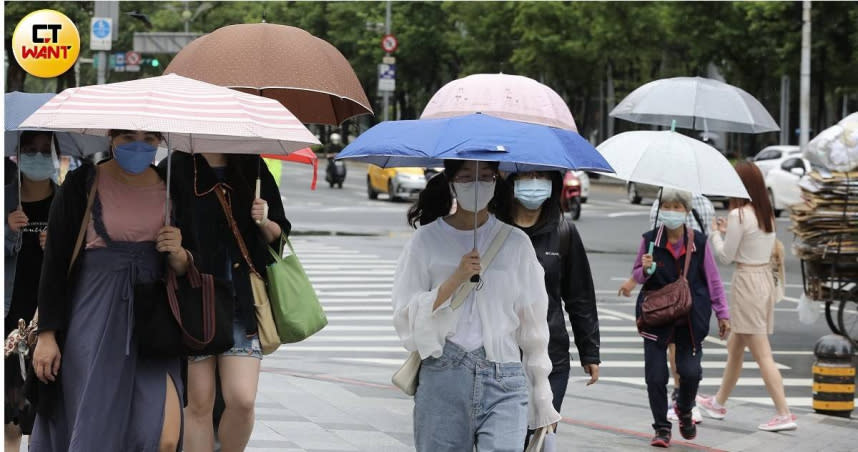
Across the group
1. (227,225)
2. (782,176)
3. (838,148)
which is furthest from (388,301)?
(782,176)

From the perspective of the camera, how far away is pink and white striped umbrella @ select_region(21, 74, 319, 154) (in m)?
4.75

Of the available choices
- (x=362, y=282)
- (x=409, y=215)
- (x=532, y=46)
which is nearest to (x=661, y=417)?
(x=409, y=215)

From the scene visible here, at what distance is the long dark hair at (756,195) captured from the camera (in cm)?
916

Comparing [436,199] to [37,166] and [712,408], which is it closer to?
[37,166]

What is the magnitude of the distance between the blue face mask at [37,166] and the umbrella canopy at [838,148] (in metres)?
7.13

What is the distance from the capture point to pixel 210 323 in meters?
5.31

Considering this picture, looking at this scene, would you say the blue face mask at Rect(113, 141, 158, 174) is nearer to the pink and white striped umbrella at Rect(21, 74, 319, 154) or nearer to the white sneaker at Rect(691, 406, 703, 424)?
the pink and white striped umbrella at Rect(21, 74, 319, 154)

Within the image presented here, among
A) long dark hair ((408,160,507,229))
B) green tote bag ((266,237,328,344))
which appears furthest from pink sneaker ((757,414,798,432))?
long dark hair ((408,160,507,229))

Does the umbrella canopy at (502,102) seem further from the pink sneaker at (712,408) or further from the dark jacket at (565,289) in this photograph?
the pink sneaker at (712,408)

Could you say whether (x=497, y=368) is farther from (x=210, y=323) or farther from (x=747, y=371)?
(x=747, y=371)

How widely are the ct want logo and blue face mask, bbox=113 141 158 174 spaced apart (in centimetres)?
1385

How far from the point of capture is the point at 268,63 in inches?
256

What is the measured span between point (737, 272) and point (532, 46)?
42.8m

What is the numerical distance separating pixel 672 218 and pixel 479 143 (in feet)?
11.8
